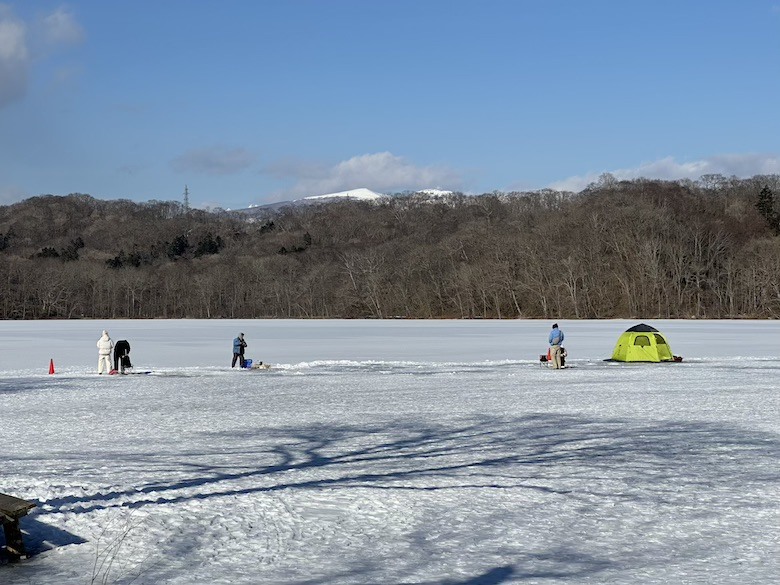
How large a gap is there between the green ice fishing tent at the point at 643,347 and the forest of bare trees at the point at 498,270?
2944 inches

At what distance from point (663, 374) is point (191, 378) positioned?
13.3 m

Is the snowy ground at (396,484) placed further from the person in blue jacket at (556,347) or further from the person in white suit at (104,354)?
the person in blue jacket at (556,347)

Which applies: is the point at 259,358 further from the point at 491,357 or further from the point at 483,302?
the point at 483,302

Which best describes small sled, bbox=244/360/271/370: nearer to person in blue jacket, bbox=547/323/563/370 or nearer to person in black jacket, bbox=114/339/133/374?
person in black jacket, bbox=114/339/133/374

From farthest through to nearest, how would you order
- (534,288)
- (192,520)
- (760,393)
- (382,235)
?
(382,235)
(534,288)
(760,393)
(192,520)

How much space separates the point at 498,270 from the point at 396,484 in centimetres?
11365

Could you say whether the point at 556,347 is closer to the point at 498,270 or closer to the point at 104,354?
the point at 104,354

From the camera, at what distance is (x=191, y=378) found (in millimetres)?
23828

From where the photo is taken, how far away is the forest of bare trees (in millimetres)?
108312

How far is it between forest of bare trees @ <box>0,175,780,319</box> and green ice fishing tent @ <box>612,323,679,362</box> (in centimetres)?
7479

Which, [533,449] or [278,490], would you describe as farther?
[533,449]

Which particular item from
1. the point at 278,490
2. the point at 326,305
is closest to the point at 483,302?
the point at 326,305

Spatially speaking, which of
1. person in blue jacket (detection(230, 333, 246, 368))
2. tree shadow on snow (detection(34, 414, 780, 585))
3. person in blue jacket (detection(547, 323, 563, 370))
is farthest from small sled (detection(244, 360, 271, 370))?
tree shadow on snow (detection(34, 414, 780, 585))

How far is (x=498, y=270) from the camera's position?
12169 centimetres
